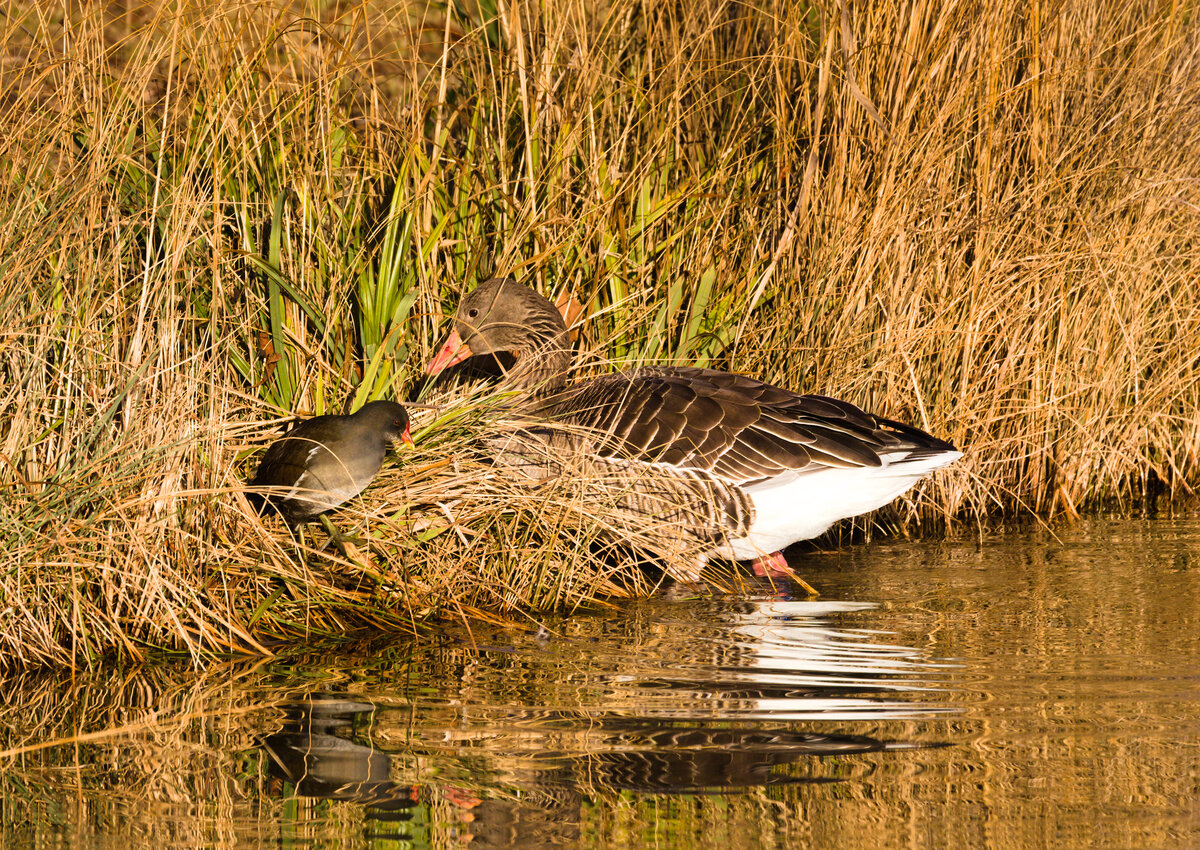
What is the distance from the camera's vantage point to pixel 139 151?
246 inches

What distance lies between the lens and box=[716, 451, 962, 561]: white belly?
5.75 meters

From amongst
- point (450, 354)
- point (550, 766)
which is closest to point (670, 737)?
point (550, 766)

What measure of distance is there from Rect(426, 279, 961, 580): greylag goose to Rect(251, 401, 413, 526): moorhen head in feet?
3.24

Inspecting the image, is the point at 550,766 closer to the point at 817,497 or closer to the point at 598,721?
the point at 598,721

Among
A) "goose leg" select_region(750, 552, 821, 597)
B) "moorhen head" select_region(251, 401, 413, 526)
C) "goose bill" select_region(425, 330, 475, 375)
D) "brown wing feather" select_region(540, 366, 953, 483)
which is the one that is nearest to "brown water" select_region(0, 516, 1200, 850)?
"goose leg" select_region(750, 552, 821, 597)

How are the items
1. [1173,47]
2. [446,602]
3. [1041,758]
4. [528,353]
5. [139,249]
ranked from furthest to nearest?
[1173,47] → [528,353] → [139,249] → [446,602] → [1041,758]

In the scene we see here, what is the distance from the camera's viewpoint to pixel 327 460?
5027mm

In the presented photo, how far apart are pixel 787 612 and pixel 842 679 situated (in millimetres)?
1069

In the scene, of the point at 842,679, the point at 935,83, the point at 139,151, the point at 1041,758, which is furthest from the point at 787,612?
the point at 139,151

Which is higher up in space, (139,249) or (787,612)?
(139,249)

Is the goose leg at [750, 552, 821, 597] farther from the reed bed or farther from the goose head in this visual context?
the goose head

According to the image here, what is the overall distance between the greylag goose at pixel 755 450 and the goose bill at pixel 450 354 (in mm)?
476

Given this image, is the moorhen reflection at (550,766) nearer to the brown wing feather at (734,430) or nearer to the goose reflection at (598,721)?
the goose reflection at (598,721)

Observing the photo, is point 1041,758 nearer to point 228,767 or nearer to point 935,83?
point 228,767
